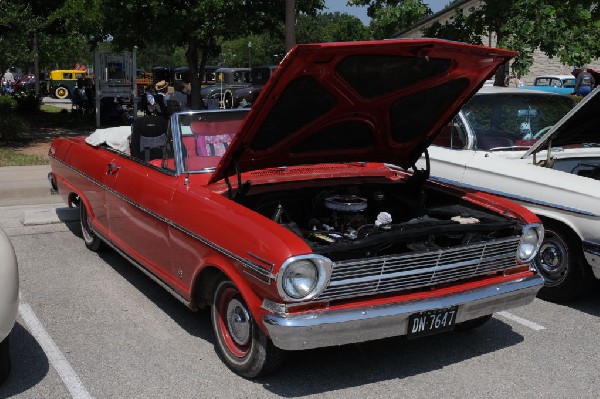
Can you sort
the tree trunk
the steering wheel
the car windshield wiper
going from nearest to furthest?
1. the car windshield wiper
2. the steering wheel
3. the tree trunk

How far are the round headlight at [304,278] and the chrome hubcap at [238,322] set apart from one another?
48 cm

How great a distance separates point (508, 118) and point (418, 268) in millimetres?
3422

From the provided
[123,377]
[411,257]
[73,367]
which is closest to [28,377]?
[73,367]

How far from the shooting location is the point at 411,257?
3.88 meters

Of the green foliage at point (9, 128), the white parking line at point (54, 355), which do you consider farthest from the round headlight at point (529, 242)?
the green foliage at point (9, 128)

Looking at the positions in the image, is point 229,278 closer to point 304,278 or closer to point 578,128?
point 304,278

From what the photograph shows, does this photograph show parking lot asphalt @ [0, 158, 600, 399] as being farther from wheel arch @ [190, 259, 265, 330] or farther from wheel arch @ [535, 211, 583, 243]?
wheel arch @ [535, 211, 583, 243]

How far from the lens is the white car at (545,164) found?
17.3 ft

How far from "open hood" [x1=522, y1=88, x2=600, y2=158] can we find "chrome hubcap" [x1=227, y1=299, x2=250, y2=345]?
3.25 m

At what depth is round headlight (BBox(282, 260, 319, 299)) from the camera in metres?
3.63

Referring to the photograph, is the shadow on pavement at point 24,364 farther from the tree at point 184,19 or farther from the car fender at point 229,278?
the tree at point 184,19

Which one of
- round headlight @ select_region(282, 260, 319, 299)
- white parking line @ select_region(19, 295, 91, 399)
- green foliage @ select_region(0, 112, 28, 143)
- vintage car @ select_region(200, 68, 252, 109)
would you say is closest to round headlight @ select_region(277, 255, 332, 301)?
round headlight @ select_region(282, 260, 319, 299)

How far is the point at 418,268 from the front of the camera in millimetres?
3928

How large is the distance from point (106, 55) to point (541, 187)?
14.7 metres
